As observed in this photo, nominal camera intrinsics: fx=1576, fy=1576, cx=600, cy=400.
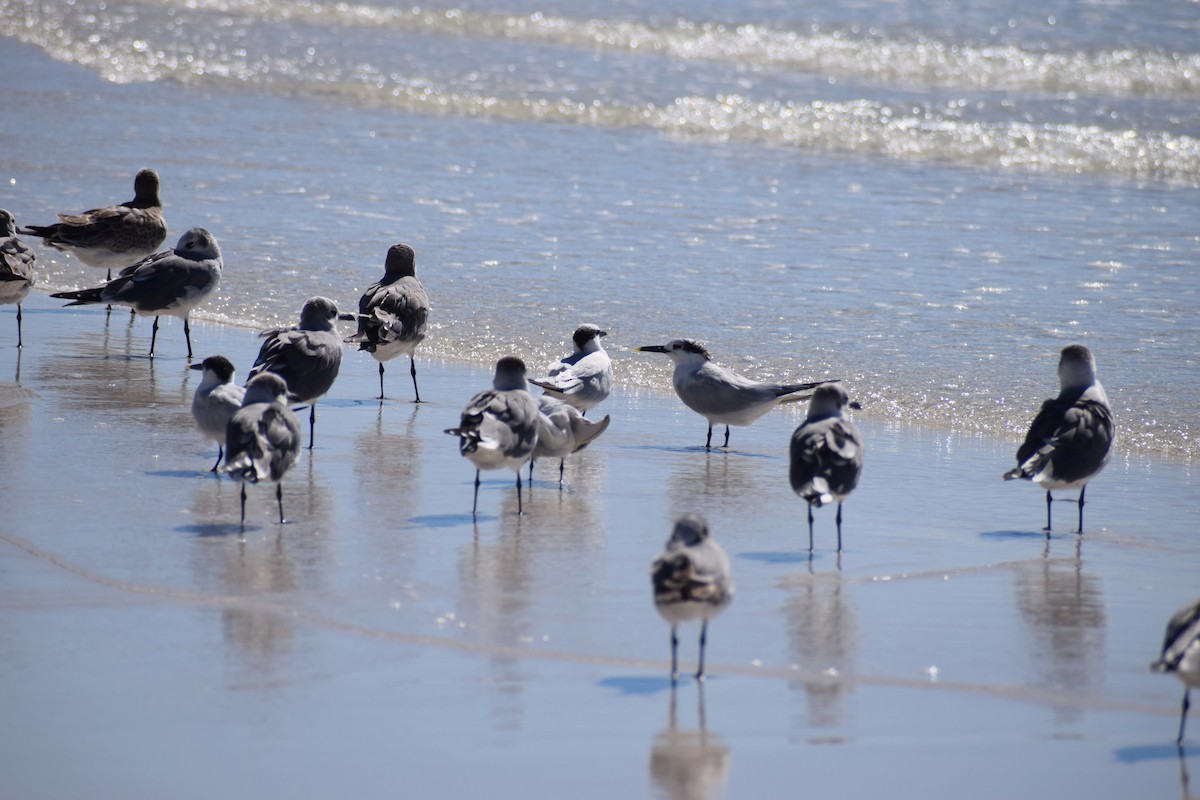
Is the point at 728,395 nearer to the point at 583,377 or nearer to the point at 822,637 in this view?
the point at 583,377

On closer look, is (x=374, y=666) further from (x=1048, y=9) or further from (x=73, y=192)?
(x=1048, y=9)

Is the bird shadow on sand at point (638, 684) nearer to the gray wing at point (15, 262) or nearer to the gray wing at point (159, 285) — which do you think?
Result: the gray wing at point (159, 285)

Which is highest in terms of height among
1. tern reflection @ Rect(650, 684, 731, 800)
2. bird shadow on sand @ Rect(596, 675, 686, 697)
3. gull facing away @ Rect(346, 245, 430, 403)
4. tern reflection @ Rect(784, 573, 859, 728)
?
gull facing away @ Rect(346, 245, 430, 403)

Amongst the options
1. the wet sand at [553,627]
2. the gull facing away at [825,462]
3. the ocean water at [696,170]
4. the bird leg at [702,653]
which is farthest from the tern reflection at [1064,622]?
A: the ocean water at [696,170]

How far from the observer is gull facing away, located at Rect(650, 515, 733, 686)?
4746mm

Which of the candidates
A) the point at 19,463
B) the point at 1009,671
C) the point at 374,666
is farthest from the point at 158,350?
the point at 1009,671

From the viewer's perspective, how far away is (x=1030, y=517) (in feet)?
23.5

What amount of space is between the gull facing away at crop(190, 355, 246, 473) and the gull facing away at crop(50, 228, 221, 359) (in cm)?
244

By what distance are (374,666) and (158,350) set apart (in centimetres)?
554

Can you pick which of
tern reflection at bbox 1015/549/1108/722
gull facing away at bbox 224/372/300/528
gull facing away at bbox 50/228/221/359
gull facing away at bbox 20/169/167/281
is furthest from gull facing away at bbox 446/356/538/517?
gull facing away at bbox 20/169/167/281

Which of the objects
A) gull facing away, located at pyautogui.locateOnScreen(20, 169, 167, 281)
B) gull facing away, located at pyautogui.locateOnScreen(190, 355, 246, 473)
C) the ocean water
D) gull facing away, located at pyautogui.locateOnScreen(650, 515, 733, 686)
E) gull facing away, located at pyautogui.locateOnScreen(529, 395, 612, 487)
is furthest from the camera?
gull facing away, located at pyautogui.locateOnScreen(20, 169, 167, 281)

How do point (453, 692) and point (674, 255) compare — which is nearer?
point (453, 692)

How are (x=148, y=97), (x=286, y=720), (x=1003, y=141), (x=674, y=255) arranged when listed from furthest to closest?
(x=148, y=97)
(x=1003, y=141)
(x=674, y=255)
(x=286, y=720)

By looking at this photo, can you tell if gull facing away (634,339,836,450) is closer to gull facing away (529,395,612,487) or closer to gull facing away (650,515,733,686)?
gull facing away (529,395,612,487)
